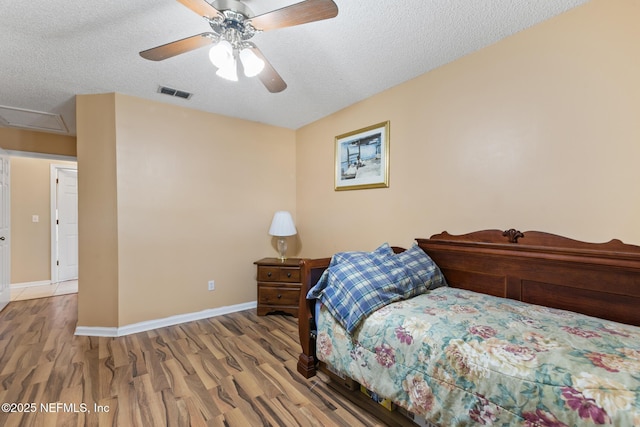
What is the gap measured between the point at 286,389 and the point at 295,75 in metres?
2.37

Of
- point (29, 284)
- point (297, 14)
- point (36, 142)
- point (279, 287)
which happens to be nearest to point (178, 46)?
point (297, 14)

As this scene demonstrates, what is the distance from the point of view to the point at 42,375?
2.01 meters

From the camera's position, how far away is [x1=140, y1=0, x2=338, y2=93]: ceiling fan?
1290 millimetres

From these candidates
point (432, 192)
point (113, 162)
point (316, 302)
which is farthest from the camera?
point (113, 162)

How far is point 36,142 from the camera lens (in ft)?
12.3

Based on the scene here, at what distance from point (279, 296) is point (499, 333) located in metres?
2.35

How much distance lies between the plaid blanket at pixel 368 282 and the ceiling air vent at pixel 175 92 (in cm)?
216

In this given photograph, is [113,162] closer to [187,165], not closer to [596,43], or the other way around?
[187,165]

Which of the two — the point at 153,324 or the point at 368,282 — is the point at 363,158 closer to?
the point at 368,282

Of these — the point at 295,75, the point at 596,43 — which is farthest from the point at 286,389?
the point at 596,43

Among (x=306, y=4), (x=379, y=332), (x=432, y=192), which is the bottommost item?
(x=379, y=332)

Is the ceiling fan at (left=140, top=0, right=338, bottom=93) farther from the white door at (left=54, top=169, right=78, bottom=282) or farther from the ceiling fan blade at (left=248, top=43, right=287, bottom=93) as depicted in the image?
the white door at (left=54, top=169, right=78, bottom=282)

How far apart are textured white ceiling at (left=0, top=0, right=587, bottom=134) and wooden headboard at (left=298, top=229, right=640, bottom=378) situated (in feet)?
4.38

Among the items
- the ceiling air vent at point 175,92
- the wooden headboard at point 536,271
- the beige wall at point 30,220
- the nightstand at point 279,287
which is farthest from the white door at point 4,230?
the wooden headboard at point 536,271
